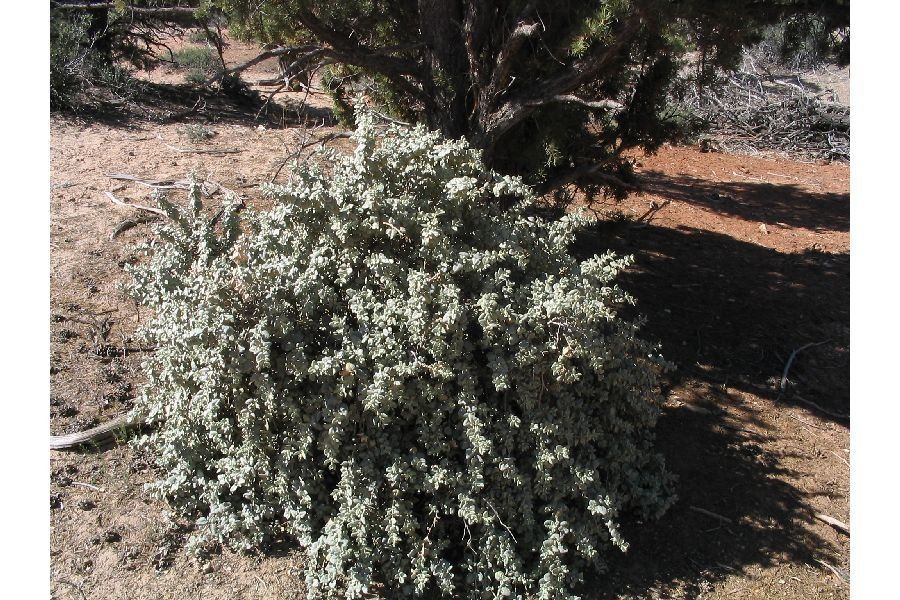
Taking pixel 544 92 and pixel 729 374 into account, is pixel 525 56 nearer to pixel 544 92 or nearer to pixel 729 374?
pixel 544 92

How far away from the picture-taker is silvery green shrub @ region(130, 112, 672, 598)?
323cm

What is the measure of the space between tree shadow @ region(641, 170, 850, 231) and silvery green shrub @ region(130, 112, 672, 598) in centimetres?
486

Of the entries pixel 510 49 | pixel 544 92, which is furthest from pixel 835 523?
pixel 510 49

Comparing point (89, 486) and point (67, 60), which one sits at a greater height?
point (67, 60)

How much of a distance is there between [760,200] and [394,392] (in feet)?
22.1

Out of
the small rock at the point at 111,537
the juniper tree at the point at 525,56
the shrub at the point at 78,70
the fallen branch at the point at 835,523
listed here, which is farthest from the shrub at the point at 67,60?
the fallen branch at the point at 835,523

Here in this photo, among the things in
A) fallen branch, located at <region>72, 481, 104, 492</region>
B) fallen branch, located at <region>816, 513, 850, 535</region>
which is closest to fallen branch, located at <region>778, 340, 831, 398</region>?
fallen branch, located at <region>816, 513, 850, 535</region>

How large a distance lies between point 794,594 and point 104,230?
15.3 feet

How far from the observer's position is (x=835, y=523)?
3.92 metres

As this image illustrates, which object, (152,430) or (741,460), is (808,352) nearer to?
(741,460)

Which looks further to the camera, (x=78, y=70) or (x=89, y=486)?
(x=78, y=70)

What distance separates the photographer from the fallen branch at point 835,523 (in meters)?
3.90

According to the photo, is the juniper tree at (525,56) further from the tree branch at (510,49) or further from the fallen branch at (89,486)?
the fallen branch at (89,486)

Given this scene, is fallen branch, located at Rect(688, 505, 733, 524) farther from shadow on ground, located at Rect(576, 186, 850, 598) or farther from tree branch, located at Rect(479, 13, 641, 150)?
tree branch, located at Rect(479, 13, 641, 150)
